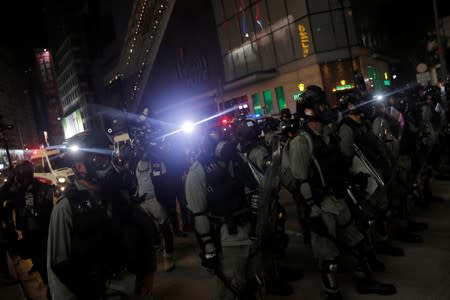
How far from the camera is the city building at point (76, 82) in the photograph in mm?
84562

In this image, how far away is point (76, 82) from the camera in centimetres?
8725

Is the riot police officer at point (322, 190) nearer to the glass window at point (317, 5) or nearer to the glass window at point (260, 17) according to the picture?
the glass window at point (317, 5)

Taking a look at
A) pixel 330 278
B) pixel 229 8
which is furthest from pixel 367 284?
pixel 229 8

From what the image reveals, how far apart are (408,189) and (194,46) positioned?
3880 centimetres

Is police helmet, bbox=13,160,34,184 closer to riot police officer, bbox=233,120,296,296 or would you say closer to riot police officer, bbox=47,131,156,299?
riot police officer, bbox=47,131,156,299

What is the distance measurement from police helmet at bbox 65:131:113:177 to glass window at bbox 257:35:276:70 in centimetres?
3083

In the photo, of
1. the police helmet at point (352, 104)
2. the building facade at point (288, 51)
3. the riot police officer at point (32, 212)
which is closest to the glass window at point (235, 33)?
the building facade at point (288, 51)

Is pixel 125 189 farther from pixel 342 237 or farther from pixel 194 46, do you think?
pixel 194 46

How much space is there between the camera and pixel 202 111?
43531 millimetres

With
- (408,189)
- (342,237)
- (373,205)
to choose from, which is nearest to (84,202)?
(342,237)

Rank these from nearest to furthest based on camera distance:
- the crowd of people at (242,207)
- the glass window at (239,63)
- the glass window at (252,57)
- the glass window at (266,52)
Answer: the crowd of people at (242,207), the glass window at (266,52), the glass window at (252,57), the glass window at (239,63)

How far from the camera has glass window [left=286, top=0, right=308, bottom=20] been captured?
98.8ft

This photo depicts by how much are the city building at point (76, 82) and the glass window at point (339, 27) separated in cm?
5743

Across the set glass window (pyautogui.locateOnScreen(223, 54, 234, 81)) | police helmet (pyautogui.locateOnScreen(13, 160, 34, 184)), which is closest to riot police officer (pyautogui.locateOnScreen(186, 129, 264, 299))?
police helmet (pyautogui.locateOnScreen(13, 160, 34, 184))
